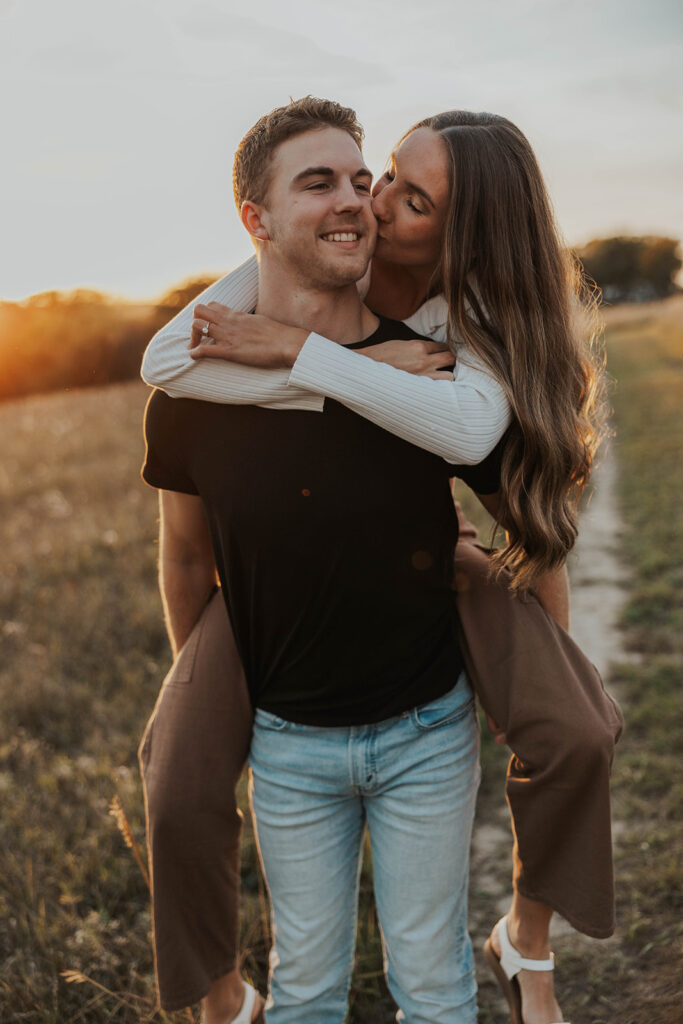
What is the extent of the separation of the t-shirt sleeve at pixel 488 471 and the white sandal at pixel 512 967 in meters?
1.33

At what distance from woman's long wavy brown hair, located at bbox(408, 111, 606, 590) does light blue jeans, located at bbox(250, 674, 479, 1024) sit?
519mm

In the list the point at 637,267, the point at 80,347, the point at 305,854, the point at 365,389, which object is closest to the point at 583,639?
the point at 305,854

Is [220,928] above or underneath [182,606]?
underneath

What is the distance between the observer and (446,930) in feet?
7.20

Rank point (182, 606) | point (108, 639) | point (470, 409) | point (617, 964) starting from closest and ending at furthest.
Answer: point (470, 409)
point (182, 606)
point (617, 964)
point (108, 639)

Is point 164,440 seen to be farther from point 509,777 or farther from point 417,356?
point 509,777

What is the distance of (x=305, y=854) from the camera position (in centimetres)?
221

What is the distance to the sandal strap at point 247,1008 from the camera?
→ 2303mm

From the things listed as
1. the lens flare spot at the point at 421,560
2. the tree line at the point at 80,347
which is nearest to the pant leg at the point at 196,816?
the lens flare spot at the point at 421,560

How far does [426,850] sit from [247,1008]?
28.2 inches

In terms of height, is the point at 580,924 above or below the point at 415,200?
below

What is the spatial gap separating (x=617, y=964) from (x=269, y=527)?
2.09 meters

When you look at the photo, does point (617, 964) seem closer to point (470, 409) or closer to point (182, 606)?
point (182, 606)

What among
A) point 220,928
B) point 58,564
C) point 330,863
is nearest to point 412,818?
point 330,863
